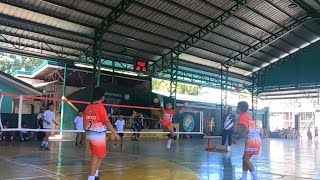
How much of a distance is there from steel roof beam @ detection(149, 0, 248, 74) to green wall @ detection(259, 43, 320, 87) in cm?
1658

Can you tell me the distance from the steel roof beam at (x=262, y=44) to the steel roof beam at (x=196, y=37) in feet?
25.4

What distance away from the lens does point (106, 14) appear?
2259cm

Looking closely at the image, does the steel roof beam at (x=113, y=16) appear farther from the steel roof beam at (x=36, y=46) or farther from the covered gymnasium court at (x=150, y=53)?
the steel roof beam at (x=36, y=46)

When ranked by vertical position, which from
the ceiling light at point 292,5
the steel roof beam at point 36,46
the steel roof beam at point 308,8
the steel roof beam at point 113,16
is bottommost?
the steel roof beam at point 36,46

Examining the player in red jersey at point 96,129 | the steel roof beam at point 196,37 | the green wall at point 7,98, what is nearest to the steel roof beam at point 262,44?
the steel roof beam at point 196,37

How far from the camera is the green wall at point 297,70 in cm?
3838

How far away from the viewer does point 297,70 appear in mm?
39844

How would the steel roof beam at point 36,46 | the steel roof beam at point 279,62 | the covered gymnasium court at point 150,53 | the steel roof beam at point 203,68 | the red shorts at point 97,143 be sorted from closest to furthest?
the red shorts at point 97,143
the covered gymnasium court at point 150,53
the steel roof beam at point 36,46
the steel roof beam at point 203,68
the steel roof beam at point 279,62

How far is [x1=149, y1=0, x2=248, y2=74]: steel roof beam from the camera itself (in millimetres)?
25344

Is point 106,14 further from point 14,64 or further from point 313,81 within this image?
point 14,64

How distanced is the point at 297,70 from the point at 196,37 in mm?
17802

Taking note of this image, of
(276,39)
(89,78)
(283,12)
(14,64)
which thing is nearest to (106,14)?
(89,78)

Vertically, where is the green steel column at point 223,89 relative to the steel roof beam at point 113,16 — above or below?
below

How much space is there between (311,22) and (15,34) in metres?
26.5
